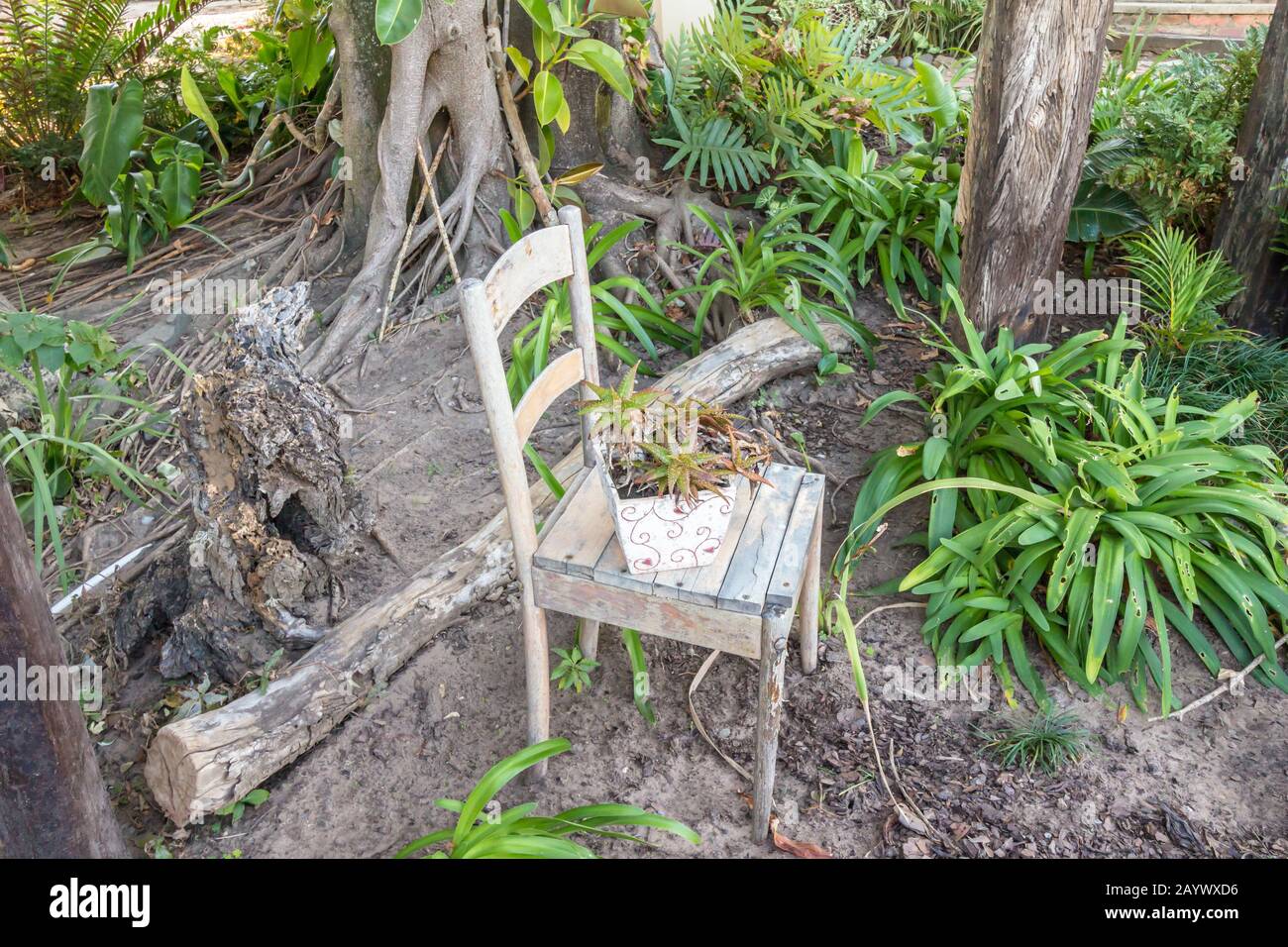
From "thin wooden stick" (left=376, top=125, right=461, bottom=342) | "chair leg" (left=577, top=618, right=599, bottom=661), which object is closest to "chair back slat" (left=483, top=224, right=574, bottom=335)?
"chair leg" (left=577, top=618, right=599, bottom=661)

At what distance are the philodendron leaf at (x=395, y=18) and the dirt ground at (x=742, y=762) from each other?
145cm

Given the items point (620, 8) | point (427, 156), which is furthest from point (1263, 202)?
point (427, 156)

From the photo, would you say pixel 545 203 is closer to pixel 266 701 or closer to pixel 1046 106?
pixel 1046 106

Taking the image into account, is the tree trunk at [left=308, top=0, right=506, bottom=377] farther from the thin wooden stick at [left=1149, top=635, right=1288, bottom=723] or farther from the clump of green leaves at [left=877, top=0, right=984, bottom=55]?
the clump of green leaves at [left=877, top=0, right=984, bottom=55]

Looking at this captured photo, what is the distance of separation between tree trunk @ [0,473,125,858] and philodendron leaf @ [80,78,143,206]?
3.07 m

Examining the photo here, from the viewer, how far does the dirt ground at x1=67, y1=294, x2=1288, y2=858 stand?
2.13 meters

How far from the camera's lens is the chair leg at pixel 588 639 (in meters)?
2.51

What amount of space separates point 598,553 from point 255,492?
0.92 m

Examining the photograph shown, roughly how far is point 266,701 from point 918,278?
2.76 m

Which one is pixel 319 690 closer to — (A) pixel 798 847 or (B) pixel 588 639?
(B) pixel 588 639

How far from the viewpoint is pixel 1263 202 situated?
3.23m

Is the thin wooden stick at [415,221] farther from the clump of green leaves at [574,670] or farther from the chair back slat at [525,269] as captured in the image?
the clump of green leaves at [574,670]

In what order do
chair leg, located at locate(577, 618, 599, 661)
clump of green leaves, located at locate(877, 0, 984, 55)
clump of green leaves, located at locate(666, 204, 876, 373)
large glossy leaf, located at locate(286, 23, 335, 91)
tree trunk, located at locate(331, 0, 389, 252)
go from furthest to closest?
clump of green leaves, located at locate(877, 0, 984, 55) < large glossy leaf, located at locate(286, 23, 335, 91) < tree trunk, located at locate(331, 0, 389, 252) < clump of green leaves, located at locate(666, 204, 876, 373) < chair leg, located at locate(577, 618, 599, 661)

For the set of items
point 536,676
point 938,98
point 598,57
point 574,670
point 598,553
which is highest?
point 598,57
